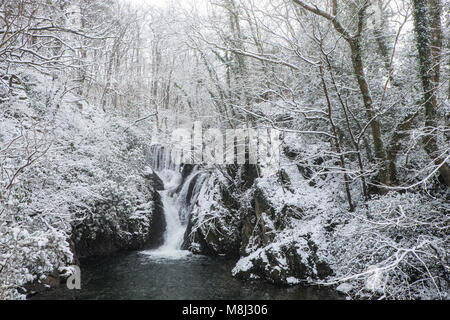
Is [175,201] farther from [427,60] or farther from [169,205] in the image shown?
[427,60]

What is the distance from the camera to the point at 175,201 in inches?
569

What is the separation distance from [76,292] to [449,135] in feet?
33.2

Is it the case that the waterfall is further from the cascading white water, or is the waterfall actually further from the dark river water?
the dark river water

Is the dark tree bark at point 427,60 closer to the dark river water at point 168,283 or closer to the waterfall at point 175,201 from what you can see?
the dark river water at point 168,283

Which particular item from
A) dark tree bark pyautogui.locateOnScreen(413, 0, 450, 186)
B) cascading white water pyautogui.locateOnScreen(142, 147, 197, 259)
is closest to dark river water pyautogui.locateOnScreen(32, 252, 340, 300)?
cascading white water pyautogui.locateOnScreen(142, 147, 197, 259)

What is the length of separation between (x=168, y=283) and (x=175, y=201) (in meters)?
6.64

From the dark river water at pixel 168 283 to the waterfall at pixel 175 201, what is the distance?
A: 1472 millimetres

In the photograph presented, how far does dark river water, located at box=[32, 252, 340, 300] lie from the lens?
7.10 meters

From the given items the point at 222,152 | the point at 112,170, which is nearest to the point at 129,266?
the point at 112,170

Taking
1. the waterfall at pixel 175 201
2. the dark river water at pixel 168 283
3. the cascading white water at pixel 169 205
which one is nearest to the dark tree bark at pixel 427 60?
the dark river water at pixel 168 283

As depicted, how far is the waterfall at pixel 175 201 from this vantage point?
→ 1202cm

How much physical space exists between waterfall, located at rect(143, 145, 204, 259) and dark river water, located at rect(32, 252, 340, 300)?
58.0 inches

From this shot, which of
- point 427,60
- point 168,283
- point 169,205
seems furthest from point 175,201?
point 427,60
